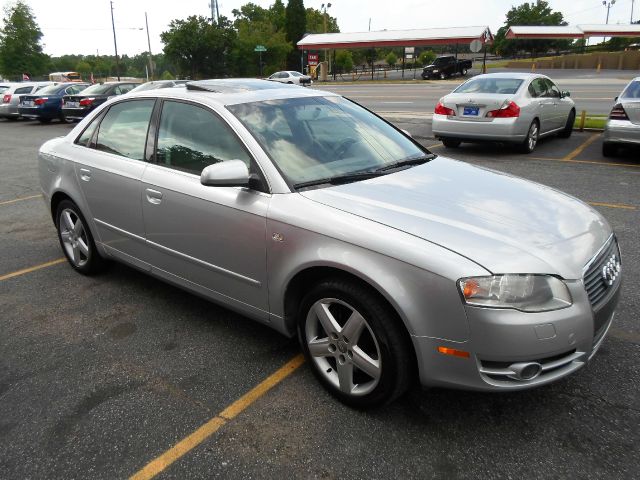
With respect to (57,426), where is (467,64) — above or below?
above

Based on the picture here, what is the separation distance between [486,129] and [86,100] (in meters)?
13.8

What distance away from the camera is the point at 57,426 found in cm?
265

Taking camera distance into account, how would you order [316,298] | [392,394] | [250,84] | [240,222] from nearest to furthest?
[392,394], [316,298], [240,222], [250,84]

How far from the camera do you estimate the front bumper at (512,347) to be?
219 cm

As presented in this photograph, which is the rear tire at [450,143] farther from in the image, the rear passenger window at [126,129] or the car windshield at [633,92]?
the rear passenger window at [126,129]

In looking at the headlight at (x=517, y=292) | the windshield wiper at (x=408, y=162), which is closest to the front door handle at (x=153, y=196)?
the windshield wiper at (x=408, y=162)

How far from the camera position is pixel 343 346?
263 centimetres

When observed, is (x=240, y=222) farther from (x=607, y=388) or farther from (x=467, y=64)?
(x=467, y=64)

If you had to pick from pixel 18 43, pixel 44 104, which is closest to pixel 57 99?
pixel 44 104

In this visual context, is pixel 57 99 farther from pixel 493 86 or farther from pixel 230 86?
pixel 230 86

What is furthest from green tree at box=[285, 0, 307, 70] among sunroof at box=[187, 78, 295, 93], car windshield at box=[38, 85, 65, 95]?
sunroof at box=[187, 78, 295, 93]

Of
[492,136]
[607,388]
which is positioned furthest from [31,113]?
[607,388]

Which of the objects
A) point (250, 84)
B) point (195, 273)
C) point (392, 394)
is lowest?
point (392, 394)

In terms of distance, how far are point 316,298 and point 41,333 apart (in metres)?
2.17
